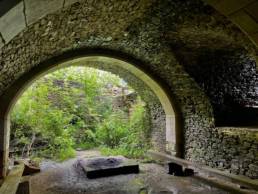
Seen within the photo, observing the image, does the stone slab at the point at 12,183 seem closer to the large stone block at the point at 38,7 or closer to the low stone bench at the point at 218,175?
the large stone block at the point at 38,7

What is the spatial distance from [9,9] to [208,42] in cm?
434

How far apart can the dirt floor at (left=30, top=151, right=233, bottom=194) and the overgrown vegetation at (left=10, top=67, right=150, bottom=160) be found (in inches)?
78.1

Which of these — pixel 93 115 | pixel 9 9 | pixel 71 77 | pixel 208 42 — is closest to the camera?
pixel 9 9

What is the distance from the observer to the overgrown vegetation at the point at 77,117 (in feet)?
26.7

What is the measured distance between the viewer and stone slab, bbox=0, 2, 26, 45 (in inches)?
59.7

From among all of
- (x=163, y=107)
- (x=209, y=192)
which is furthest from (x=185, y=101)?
(x=209, y=192)

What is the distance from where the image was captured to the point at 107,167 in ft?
20.0

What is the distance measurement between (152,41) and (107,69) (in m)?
2.43

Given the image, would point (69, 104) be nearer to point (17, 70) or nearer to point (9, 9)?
point (17, 70)

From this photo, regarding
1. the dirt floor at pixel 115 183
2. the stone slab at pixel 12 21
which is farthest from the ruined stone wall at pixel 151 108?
the stone slab at pixel 12 21

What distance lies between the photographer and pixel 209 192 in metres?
4.75

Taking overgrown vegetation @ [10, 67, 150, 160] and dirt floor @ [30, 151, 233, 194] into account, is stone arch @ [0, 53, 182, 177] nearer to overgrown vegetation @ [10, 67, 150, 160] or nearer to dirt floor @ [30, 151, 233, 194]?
dirt floor @ [30, 151, 233, 194]

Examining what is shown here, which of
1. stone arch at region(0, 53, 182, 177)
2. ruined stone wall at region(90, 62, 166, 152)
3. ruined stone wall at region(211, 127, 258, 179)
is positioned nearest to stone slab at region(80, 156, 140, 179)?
stone arch at region(0, 53, 182, 177)

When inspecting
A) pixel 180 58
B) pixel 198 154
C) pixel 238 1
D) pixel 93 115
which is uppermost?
pixel 180 58
